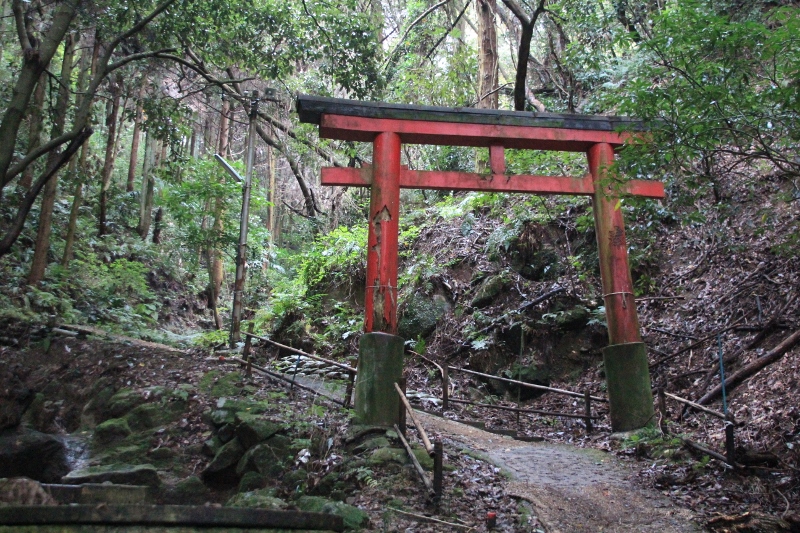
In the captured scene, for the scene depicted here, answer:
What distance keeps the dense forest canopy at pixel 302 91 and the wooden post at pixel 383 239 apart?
2.31m

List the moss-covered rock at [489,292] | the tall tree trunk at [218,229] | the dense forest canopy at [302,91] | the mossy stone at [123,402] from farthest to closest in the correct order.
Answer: the tall tree trunk at [218,229] < the moss-covered rock at [489,292] < the mossy stone at [123,402] < the dense forest canopy at [302,91]

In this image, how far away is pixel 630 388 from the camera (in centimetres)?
762

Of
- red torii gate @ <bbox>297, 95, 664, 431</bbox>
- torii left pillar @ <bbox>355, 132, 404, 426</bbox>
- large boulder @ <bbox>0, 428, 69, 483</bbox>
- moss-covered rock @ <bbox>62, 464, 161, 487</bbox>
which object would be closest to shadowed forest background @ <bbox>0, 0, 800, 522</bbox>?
red torii gate @ <bbox>297, 95, 664, 431</bbox>

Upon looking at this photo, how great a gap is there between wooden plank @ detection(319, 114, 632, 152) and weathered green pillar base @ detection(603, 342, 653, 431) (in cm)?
289

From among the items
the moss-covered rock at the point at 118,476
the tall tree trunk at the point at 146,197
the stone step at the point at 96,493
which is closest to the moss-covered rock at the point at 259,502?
the stone step at the point at 96,493

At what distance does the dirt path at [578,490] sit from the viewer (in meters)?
5.09

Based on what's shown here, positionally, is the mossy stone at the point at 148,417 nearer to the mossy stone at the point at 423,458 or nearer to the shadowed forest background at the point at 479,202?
the shadowed forest background at the point at 479,202

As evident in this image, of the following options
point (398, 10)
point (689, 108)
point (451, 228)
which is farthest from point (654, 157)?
point (398, 10)

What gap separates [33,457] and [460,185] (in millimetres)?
6268

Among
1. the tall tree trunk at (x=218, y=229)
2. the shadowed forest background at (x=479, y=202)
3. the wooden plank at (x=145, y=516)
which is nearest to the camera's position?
the wooden plank at (x=145, y=516)

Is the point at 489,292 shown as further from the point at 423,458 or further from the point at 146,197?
the point at 146,197

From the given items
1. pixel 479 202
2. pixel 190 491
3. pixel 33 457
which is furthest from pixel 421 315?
pixel 33 457

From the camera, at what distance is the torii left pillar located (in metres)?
6.96

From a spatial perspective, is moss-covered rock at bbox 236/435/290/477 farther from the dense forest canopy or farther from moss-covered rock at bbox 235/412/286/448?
the dense forest canopy
